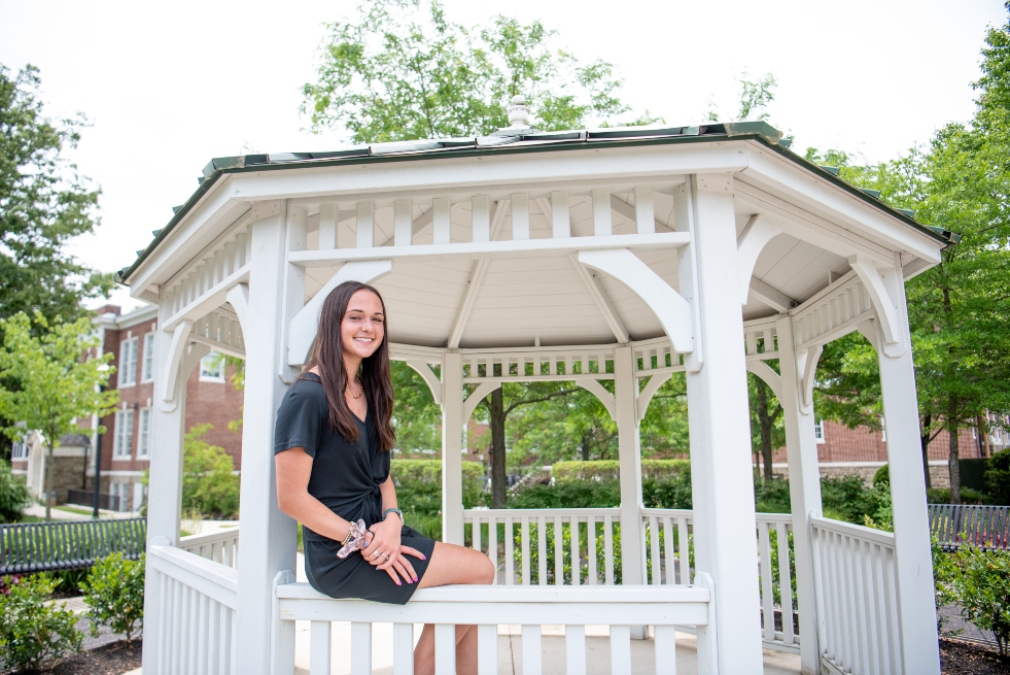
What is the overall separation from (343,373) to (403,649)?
A: 3.73 feet

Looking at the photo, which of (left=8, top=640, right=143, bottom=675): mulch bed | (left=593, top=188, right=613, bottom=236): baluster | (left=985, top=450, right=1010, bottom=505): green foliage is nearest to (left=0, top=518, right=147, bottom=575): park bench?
(left=8, top=640, right=143, bottom=675): mulch bed

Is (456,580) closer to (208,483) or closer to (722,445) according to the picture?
(722,445)

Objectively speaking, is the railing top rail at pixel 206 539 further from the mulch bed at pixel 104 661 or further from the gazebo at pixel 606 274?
the mulch bed at pixel 104 661

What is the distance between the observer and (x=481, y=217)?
287 centimetres

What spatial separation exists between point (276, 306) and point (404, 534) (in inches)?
44.7

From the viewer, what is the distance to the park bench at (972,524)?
30.4 ft

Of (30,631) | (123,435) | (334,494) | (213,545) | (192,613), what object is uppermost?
(123,435)

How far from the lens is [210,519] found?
18.5 meters

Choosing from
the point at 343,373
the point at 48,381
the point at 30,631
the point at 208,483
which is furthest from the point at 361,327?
the point at 208,483

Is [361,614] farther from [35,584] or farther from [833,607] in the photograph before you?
[35,584]

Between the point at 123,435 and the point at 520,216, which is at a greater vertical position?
the point at 520,216

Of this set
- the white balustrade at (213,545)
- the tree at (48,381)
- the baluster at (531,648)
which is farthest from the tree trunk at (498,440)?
the tree at (48,381)

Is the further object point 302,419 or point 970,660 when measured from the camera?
point 970,660

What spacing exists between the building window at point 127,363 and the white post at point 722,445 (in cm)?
2750
